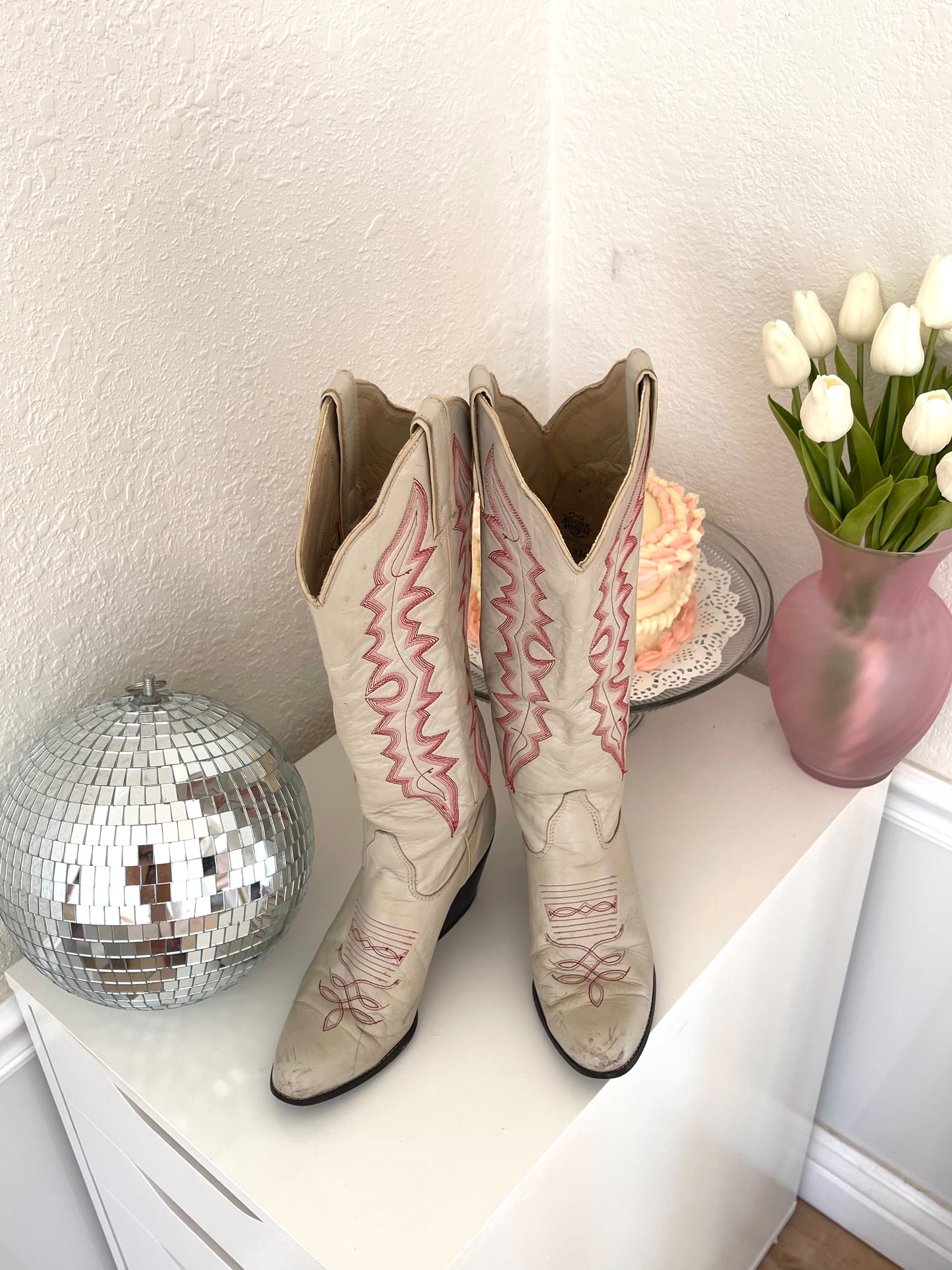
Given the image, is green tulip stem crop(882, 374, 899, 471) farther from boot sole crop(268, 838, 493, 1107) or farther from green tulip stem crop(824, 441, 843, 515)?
boot sole crop(268, 838, 493, 1107)

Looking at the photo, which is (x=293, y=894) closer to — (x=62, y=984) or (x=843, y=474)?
(x=62, y=984)

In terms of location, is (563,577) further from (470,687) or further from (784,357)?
(784,357)

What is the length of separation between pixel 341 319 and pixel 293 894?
1.56 ft

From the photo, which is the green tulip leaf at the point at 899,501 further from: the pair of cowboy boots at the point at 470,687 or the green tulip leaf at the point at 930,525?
the pair of cowboy boots at the point at 470,687

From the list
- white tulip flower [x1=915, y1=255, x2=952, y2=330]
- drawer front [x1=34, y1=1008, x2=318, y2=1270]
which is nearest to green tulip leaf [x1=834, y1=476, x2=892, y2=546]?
white tulip flower [x1=915, y1=255, x2=952, y2=330]

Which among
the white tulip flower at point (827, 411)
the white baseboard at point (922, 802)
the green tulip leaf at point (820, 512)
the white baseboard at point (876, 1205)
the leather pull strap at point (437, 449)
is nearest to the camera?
the leather pull strap at point (437, 449)

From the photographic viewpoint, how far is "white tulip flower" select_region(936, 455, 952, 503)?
649 millimetres

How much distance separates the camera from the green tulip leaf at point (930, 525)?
2.31ft

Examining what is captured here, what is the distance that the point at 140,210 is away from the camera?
67 centimetres

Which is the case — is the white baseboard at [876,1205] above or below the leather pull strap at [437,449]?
below

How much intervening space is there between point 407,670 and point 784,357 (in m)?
0.37

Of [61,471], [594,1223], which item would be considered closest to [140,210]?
[61,471]

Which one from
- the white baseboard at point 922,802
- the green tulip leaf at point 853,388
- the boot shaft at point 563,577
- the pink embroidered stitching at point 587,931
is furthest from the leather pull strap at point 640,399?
the white baseboard at point 922,802

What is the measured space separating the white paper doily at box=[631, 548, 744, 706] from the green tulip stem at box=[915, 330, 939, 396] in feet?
0.79
